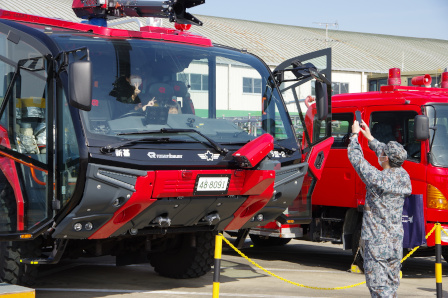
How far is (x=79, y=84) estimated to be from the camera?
723 centimetres

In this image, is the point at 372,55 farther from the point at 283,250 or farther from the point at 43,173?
the point at 43,173

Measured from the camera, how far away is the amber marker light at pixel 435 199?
34.0ft

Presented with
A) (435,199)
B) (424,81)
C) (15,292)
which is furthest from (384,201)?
(424,81)

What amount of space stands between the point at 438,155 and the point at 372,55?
1407 inches

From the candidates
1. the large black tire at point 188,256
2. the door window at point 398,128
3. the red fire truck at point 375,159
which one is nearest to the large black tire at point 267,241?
the red fire truck at point 375,159

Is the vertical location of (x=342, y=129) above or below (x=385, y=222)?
above

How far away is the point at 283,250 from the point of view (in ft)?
45.2

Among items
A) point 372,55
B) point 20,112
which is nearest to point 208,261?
point 20,112

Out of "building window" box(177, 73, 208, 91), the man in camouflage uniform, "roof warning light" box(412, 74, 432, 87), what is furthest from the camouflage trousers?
"roof warning light" box(412, 74, 432, 87)

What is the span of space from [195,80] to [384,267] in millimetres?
2837

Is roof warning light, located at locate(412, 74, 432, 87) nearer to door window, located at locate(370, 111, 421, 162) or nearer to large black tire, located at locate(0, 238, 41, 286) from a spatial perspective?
door window, located at locate(370, 111, 421, 162)

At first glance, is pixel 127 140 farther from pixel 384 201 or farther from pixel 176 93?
pixel 384 201

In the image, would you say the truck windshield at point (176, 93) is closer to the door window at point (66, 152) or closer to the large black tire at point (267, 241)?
the door window at point (66, 152)

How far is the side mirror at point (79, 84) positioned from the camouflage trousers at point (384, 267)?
2.86m
